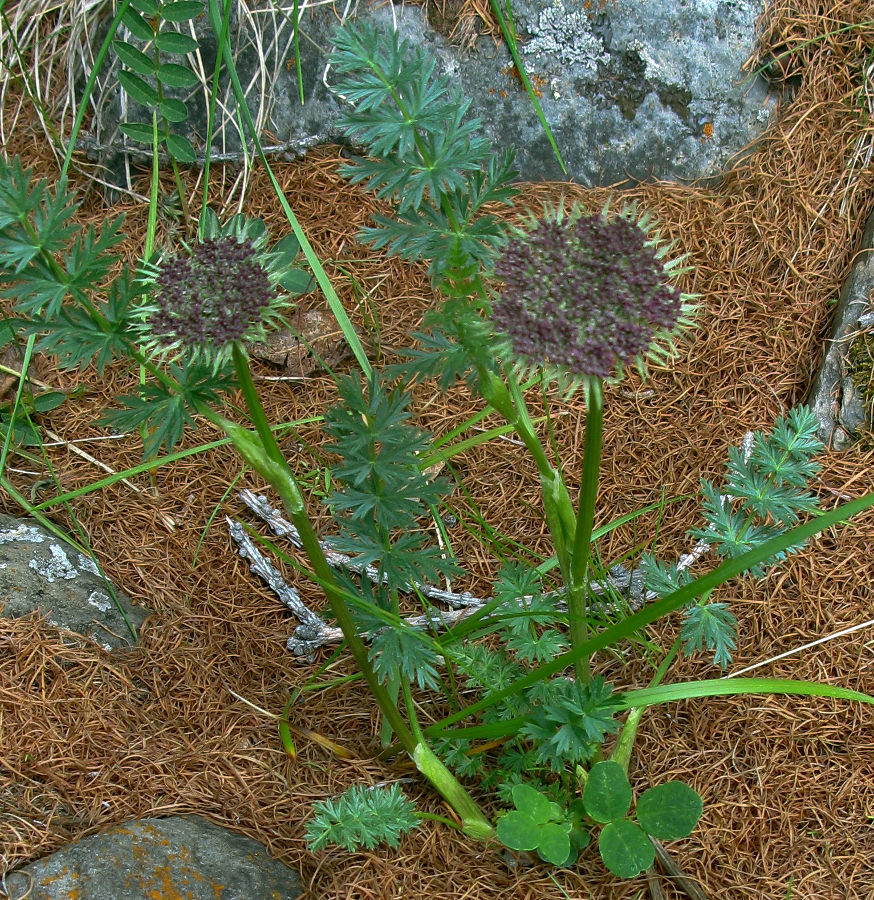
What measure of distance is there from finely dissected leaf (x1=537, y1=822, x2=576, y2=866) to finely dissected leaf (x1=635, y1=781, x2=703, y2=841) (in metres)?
0.18

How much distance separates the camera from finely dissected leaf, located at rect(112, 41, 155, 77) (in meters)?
2.72

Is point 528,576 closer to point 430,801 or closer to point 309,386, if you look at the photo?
point 430,801

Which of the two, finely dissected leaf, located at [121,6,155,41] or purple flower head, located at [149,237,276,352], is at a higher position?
finely dissected leaf, located at [121,6,155,41]

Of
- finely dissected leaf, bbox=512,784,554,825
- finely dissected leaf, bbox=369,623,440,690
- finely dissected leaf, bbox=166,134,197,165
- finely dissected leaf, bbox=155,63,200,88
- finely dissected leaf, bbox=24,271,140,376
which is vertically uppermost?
finely dissected leaf, bbox=155,63,200,88

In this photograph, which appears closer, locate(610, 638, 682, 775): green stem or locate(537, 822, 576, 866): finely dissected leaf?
locate(537, 822, 576, 866): finely dissected leaf

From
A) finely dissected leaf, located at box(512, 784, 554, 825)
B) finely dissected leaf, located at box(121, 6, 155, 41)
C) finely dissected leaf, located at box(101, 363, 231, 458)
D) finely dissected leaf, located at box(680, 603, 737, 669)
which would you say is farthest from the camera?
finely dissected leaf, located at box(121, 6, 155, 41)

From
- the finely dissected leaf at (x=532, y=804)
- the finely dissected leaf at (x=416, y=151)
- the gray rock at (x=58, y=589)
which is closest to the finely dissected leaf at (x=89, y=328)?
the finely dissected leaf at (x=416, y=151)

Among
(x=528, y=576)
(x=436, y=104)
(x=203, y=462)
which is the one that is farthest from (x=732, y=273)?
(x=203, y=462)

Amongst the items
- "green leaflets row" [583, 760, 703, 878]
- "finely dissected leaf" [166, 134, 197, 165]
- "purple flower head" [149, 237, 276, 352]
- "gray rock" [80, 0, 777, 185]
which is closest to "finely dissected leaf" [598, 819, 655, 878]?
"green leaflets row" [583, 760, 703, 878]

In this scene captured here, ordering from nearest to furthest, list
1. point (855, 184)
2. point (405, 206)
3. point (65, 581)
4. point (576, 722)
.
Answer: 1. point (405, 206)
2. point (576, 722)
3. point (65, 581)
4. point (855, 184)

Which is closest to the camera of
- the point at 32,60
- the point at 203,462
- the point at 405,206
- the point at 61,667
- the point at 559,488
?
the point at 405,206

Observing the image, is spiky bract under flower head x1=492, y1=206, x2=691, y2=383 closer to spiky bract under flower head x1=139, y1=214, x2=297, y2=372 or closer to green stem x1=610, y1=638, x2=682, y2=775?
spiky bract under flower head x1=139, y1=214, x2=297, y2=372

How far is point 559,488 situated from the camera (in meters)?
1.87

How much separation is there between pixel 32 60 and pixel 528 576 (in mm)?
2685
